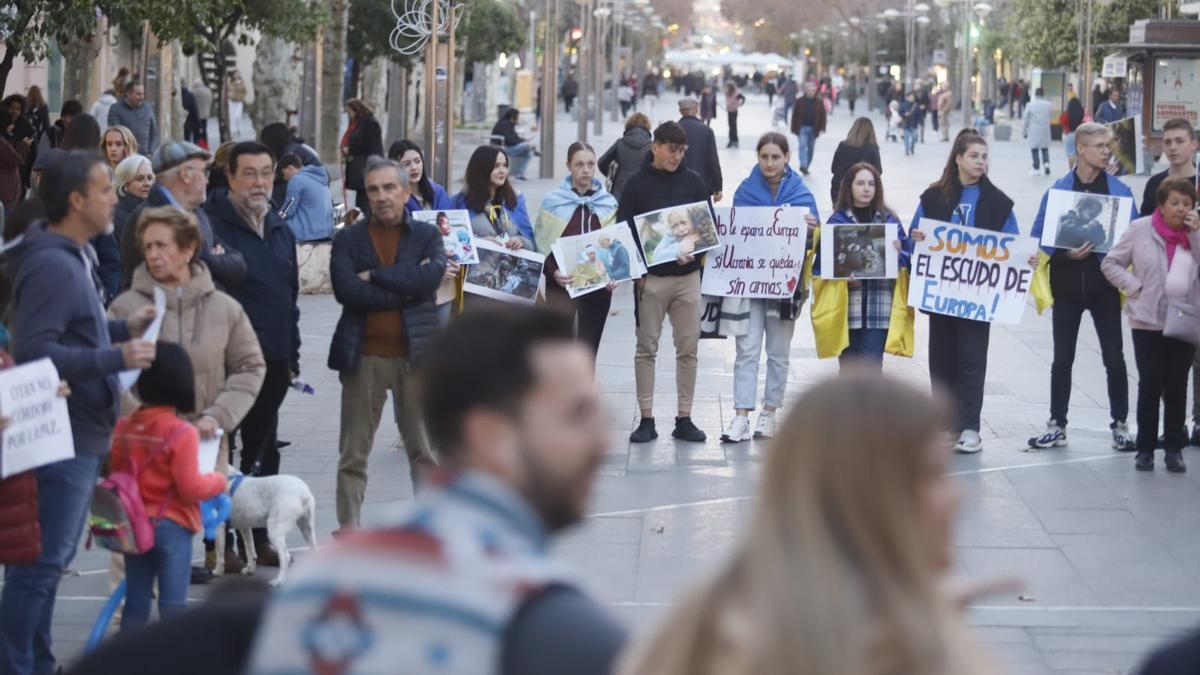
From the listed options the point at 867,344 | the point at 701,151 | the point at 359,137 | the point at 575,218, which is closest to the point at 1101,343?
the point at 867,344

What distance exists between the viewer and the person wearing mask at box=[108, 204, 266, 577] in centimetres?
630

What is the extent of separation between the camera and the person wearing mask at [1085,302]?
10281 millimetres

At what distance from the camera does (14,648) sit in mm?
5668

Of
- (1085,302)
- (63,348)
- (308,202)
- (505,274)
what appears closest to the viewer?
(63,348)

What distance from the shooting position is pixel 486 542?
1993 millimetres

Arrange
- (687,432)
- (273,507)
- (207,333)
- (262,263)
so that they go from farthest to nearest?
(687,432), (262,263), (273,507), (207,333)

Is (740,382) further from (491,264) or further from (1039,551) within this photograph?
(1039,551)

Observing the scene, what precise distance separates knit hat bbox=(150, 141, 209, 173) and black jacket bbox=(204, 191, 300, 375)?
0.40m

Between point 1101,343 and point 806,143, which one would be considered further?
point 806,143

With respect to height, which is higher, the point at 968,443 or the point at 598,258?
the point at 598,258

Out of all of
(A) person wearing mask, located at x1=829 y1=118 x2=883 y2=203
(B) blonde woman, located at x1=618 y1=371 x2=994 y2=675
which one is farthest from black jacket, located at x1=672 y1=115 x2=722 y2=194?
(B) blonde woman, located at x1=618 y1=371 x2=994 y2=675

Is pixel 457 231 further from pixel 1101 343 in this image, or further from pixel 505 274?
pixel 1101 343

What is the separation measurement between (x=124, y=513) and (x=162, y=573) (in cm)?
26

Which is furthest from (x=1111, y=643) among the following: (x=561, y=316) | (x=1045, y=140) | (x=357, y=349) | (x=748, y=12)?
(x=748, y=12)
